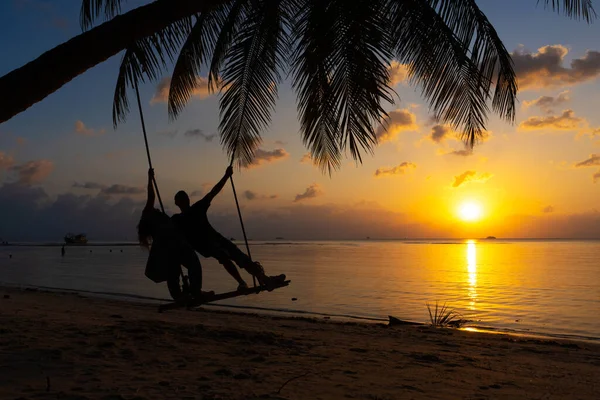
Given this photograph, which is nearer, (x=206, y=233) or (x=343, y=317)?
(x=206, y=233)

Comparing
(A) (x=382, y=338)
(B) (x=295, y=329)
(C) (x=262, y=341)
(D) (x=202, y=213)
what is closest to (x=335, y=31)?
(D) (x=202, y=213)

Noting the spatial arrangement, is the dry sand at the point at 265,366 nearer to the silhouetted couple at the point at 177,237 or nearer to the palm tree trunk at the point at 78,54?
the silhouetted couple at the point at 177,237

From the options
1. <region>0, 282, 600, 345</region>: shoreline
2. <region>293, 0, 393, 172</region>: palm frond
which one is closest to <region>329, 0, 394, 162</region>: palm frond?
<region>293, 0, 393, 172</region>: palm frond

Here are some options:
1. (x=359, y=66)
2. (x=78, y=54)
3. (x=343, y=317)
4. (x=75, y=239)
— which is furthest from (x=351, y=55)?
(x=75, y=239)

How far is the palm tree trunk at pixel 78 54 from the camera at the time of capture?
13.1 feet

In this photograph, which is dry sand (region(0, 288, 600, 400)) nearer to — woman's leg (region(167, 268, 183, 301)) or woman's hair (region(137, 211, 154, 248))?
woman's leg (region(167, 268, 183, 301))

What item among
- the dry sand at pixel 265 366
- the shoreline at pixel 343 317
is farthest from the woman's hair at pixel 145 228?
the shoreline at pixel 343 317

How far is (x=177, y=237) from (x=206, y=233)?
0.62 m

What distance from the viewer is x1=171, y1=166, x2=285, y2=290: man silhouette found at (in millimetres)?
7047

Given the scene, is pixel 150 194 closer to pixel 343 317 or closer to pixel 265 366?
pixel 265 366

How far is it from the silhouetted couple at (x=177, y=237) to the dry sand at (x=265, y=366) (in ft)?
3.35

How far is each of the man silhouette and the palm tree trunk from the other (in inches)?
116

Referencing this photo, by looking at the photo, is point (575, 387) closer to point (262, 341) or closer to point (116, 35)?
point (262, 341)

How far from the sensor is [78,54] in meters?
4.19
